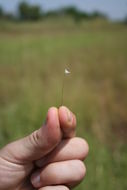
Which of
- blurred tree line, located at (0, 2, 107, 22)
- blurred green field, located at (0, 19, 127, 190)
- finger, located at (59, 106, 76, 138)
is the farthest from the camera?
blurred tree line, located at (0, 2, 107, 22)

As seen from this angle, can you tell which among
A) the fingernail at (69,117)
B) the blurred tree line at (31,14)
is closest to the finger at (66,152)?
the fingernail at (69,117)

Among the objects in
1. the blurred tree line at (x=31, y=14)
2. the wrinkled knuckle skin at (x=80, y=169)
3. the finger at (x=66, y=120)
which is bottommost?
the blurred tree line at (x=31, y=14)

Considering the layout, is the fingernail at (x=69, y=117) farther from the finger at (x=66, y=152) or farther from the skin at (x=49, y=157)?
the finger at (x=66, y=152)

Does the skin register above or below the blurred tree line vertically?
above

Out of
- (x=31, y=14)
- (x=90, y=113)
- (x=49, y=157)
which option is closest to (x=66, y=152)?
(x=49, y=157)

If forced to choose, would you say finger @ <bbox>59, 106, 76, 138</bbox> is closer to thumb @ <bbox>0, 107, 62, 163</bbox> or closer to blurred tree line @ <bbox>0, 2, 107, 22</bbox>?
thumb @ <bbox>0, 107, 62, 163</bbox>

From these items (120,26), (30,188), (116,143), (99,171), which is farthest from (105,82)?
(120,26)

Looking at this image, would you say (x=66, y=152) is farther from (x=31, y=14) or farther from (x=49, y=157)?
(x=31, y=14)

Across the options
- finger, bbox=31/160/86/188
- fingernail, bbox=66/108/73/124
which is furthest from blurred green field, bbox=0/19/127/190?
finger, bbox=31/160/86/188

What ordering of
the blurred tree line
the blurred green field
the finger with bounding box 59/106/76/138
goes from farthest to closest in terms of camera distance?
the blurred tree line < the blurred green field < the finger with bounding box 59/106/76/138
